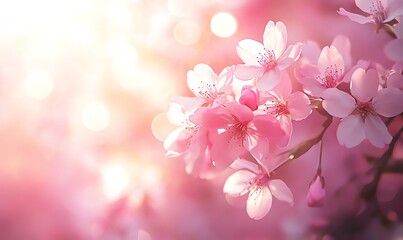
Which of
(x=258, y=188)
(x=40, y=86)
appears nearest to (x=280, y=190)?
(x=258, y=188)

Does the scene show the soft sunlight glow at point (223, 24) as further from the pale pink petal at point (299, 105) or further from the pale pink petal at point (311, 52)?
the pale pink petal at point (299, 105)

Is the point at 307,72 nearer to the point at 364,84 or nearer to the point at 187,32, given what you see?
the point at 364,84

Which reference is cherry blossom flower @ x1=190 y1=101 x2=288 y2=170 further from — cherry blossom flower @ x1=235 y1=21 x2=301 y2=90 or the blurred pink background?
the blurred pink background

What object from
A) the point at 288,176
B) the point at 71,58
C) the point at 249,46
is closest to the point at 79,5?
the point at 71,58

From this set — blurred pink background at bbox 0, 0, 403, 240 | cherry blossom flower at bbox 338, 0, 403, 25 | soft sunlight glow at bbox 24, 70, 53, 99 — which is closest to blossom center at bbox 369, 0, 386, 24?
cherry blossom flower at bbox 338, 0, 403, 25

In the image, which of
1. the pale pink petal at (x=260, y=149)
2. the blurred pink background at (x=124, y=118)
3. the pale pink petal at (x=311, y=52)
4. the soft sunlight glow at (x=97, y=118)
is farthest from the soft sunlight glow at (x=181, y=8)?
the pale pink petal at (x=260, y=149)
